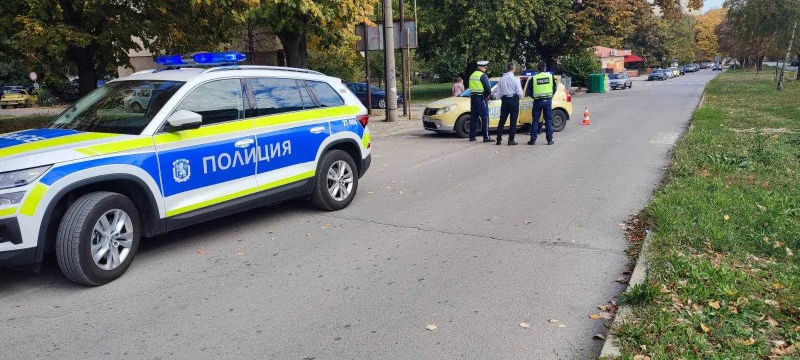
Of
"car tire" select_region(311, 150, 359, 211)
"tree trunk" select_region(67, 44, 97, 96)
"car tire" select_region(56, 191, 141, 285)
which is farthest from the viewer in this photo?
"tree trunk" select_region(67, 44, 97, 96)

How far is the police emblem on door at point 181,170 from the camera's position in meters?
5.75

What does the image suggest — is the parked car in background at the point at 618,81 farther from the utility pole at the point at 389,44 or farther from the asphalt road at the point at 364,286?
the asphalt road at the point at 364,286

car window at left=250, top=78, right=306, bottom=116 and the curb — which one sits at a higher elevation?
car window at left=250, top=78, right=306, bottom=116

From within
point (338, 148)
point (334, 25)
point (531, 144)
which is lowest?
point (531, 144)

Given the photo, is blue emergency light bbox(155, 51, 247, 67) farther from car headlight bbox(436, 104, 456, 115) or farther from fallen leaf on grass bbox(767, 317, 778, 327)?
car headlight bbox(436, 104, 456, 115)

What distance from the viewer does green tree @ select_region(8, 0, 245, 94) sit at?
14.4m

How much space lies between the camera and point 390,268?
5633mm

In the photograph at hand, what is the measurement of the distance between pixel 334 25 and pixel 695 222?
39.9ft

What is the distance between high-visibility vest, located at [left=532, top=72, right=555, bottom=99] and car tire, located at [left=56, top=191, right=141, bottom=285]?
978 centimetres

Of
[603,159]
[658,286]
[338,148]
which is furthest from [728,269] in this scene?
[603,159]

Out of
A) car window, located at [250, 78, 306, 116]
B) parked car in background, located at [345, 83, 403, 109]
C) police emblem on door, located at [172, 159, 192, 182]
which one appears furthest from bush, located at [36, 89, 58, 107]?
police emblem on door, located at [172, 159, 192, 182]

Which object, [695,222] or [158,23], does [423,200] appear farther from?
[158,23]

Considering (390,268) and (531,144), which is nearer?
(390,268)

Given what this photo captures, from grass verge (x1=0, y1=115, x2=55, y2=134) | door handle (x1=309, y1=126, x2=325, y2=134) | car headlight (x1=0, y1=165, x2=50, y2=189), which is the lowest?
grass verge (x1=0, y1=115, x2=55, y2=134)
